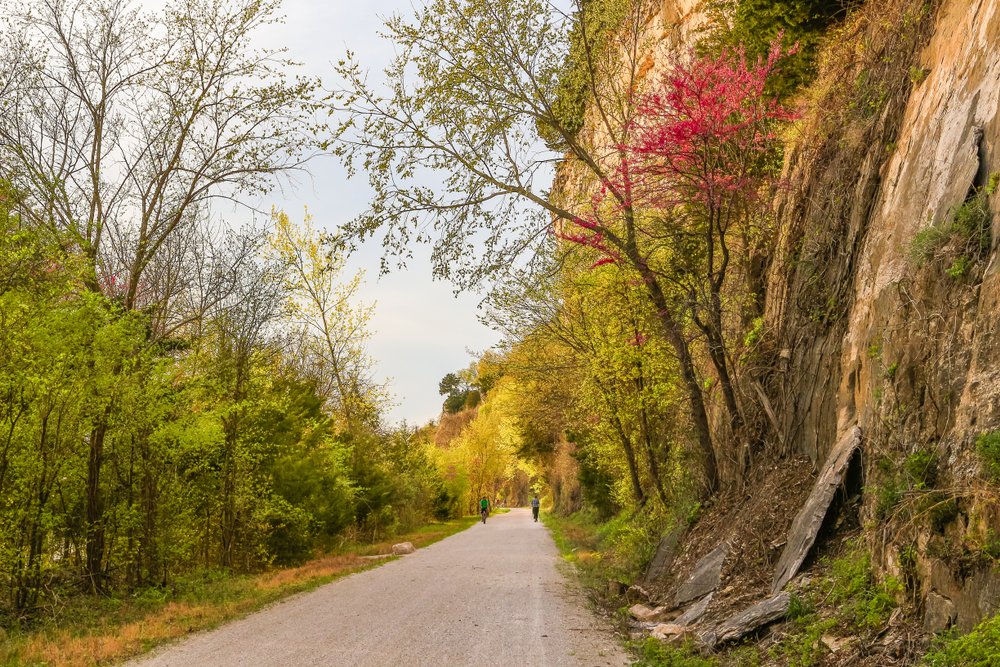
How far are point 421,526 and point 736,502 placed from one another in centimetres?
2797

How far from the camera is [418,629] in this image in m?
8.93

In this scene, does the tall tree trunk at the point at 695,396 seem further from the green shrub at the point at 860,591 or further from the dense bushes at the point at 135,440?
the dense bushes at the point at 135,440

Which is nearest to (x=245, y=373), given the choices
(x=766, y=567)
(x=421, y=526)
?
(x=766, y=567)

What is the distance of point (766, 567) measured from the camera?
8523 millimetres

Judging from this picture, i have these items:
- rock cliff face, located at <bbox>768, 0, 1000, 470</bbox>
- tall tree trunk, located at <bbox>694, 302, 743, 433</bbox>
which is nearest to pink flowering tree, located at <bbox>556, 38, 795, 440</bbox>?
tall tree trunk, located at <bbox>694, 302, 743, 433</bbox>

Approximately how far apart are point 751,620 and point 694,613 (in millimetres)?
1689

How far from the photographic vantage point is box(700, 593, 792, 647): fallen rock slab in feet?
22.8

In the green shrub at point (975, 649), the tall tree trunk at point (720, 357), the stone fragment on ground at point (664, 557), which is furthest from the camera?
the stone fragment on ground at point (664, 557)

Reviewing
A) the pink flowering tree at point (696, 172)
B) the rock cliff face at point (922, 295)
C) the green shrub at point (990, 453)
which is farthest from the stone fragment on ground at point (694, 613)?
the green shrub at point (990, 453)

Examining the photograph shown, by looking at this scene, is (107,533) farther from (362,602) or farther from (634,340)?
(634,340)

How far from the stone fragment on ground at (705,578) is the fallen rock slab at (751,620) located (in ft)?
6.02

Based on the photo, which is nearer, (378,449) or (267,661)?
(267,661)

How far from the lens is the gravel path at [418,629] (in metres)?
7.28

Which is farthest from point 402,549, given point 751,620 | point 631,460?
point 751,620
